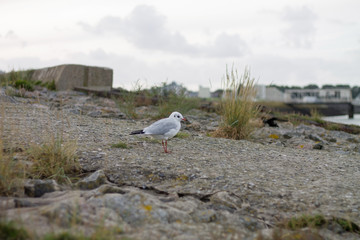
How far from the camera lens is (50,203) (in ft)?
7.61

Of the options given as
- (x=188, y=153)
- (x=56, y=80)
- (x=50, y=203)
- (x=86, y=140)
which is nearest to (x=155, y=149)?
(x=188, y=153)

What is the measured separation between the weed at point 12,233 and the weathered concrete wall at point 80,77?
11.9m

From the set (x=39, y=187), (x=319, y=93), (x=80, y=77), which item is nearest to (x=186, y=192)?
(x=39, y=187)

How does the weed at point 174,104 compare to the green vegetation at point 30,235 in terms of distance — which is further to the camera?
the weed at point 174,104

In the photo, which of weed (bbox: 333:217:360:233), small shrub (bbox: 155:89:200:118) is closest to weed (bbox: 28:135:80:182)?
weed (bbox: 333:217:360:233)

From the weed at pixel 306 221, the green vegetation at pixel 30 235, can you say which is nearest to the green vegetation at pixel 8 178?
the green vegetation at pixel 30 235

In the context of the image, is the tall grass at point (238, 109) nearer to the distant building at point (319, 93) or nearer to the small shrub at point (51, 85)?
the small shrub at point (51, 85)

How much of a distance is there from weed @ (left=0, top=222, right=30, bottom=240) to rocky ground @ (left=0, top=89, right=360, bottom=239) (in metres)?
0.08

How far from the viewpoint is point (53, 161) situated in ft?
10.1

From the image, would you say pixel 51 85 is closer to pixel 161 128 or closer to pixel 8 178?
pixel 161 128

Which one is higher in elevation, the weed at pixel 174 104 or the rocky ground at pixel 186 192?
the weed at pixel 174 104

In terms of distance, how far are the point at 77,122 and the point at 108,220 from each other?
3.81 metres

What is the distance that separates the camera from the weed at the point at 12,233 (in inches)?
69.8

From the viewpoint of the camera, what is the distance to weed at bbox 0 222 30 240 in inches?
69.8
